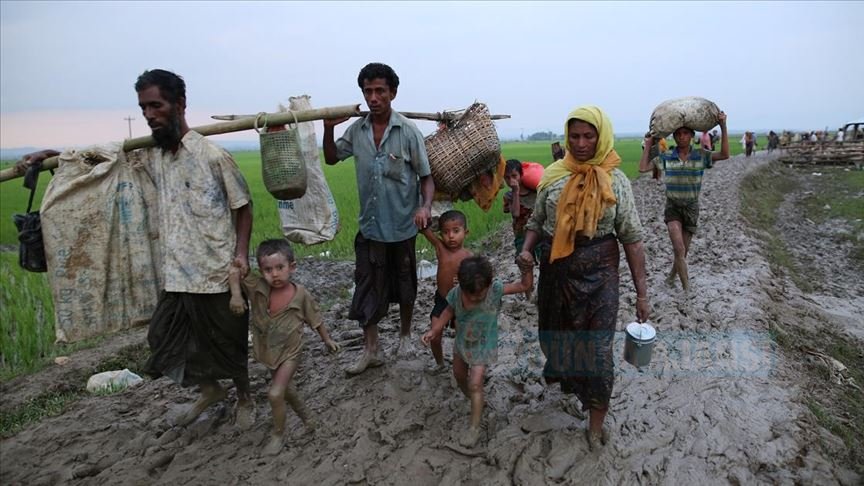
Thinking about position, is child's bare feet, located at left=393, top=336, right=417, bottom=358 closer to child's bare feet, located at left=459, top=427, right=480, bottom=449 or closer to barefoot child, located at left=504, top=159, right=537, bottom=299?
child's bare feet, located at left=459, top=427, right=480, bottom=449

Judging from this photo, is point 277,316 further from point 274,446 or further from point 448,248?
point 448,248

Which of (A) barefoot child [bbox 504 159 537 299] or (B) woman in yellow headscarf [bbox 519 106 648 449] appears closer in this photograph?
(B) woman in yellow headscarf [bbox 519 106 648 449]

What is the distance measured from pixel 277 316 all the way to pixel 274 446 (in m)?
0.69

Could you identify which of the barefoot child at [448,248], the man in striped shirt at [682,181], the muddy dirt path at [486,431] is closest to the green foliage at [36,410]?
the muddy dirt path at [486,431]

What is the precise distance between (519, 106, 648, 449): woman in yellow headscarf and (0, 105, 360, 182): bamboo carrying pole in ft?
4.02

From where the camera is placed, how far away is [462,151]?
11.0 feet

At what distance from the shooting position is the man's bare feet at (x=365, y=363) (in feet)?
11.3

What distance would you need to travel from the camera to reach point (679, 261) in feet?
16.3

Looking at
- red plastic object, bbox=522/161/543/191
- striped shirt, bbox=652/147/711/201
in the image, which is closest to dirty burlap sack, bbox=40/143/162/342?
red plastic object, bbox=522/161/543/191

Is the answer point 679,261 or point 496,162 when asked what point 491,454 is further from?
point 679,261

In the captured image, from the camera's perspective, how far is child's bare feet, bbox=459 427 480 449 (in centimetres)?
272

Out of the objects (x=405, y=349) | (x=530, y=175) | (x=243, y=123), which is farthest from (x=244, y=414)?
(x=530, y=175)

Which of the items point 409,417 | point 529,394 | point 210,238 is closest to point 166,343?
point 210,238

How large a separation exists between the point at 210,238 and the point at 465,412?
1.69 m
